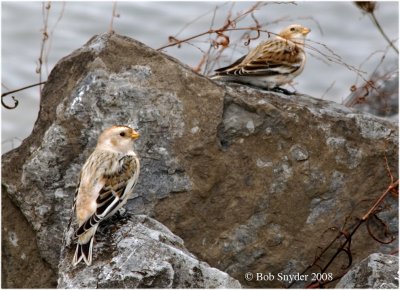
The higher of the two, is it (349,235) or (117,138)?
(117,138)

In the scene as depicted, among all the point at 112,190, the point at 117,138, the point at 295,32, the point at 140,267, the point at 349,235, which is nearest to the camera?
the point at 140,267

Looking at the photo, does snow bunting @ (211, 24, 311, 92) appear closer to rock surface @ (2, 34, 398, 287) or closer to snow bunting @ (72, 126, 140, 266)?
rock surface @ (2, 34, 398, 287)

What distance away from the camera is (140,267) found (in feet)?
17.0

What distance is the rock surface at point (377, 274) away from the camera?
5.48m

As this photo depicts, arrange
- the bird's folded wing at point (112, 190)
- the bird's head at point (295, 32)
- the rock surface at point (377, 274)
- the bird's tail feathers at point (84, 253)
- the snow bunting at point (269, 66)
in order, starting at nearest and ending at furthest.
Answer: the bird's tail feathers at point (84, 253) → the rock surface at point (377, 274) → the bird's folded wing at point (112, 190) → the snow bunting at point (269, 66) → the bird's head at point (295, 32)

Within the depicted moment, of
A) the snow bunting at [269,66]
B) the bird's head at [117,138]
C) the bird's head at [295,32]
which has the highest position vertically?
the bird's head at [295,32]

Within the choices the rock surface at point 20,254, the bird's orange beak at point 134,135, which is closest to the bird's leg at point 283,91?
the bird's orange beak at point 134,135

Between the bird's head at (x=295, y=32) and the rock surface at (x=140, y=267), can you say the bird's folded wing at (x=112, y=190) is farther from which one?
the bird's head at (x=295, y=32)

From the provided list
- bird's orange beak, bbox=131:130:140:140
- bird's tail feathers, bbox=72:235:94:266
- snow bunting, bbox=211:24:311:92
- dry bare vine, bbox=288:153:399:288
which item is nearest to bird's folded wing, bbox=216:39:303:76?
snow bunting, bbox=211:24:311:92

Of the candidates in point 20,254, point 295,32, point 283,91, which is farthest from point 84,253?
point 295,32

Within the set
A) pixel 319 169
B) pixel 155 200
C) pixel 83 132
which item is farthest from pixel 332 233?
pixel 83 132

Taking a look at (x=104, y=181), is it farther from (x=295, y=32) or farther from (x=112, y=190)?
(x=295, y=32)

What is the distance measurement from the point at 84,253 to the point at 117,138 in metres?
1.00

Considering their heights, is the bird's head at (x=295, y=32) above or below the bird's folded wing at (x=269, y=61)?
above
